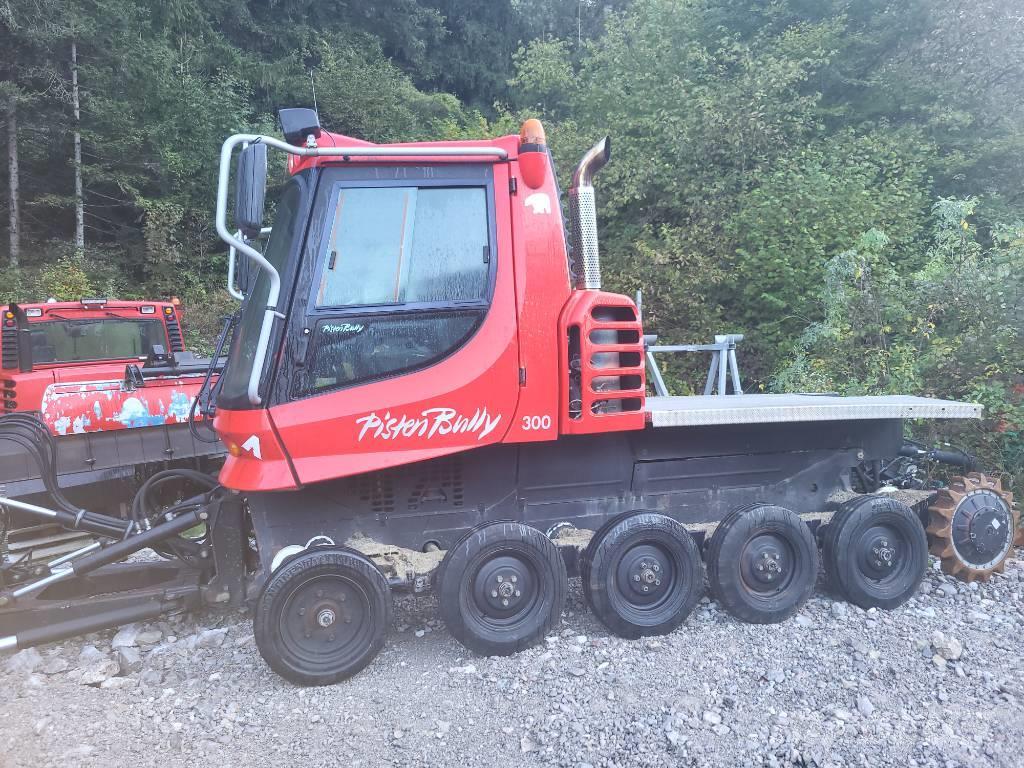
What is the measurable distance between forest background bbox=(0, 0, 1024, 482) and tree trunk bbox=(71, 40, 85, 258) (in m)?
0.06

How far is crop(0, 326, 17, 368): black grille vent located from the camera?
7.01 meters

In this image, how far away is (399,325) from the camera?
3.94 m

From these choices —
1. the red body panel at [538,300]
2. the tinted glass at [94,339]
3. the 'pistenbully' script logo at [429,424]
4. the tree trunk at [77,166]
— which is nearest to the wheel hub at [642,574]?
the red body panel at [538,300]

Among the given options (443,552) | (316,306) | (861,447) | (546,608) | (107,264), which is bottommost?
(546,608)

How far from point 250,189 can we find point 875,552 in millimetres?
4225

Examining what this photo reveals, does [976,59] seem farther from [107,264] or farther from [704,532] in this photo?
[107,264]

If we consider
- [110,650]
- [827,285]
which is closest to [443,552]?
[110,650]

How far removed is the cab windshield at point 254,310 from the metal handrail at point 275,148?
91 millimetres

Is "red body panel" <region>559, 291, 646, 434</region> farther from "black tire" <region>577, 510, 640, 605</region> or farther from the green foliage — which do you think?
the green foliage

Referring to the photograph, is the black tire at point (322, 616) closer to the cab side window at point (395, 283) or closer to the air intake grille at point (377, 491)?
the air intake grille at point (377, 491)

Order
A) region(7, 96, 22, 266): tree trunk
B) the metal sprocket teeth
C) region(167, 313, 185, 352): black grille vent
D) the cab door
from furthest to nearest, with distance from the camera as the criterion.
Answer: region(7, 96, 22, 266): tree trunk
region(167, 313, 185, 352): black grille vent
the metal sprocket teeth
the cab door

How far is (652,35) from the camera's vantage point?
15.1m

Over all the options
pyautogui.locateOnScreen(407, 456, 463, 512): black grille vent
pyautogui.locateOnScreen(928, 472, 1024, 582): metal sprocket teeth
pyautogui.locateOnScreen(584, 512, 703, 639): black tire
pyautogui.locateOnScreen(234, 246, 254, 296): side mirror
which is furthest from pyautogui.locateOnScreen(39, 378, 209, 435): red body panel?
pyautogui.locateOnScreen(928, 472, 1024, 582): metal sprocket teeth

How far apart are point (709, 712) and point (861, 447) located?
245 cm
